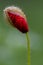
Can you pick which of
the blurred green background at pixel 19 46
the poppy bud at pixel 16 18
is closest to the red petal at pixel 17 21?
the poppy bud at pixel 16 18

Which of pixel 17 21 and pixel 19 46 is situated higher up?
pixel 19 46

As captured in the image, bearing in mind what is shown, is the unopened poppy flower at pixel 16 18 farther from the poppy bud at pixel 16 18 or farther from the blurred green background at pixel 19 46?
the blurred green background at pixel 19 46

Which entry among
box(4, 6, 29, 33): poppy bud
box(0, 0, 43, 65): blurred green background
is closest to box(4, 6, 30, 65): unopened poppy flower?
box(4, 6, 29, 33): poppy bud

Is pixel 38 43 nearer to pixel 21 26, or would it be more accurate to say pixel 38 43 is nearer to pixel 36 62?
pixel 36 62

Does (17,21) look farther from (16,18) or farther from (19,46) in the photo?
(19,46)

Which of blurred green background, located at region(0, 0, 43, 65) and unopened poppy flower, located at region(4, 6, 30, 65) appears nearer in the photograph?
unopened poppy flower, located at region(4, 6, 30, 65)

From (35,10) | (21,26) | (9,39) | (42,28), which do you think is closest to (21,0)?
(35,10)

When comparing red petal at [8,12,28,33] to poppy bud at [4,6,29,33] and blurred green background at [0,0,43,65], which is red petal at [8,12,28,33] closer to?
poppy bud at [4,6,29,33]

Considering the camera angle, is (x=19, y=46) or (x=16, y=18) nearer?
(x=16, y=18)

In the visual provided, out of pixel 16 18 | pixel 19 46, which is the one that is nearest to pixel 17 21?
pixel 16 18

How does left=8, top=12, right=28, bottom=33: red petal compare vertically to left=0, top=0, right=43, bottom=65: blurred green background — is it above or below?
below

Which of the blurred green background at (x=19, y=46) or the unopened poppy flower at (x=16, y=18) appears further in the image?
the blurred green background at (x=19, y=46)
